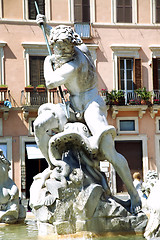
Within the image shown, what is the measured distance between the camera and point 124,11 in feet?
80.3

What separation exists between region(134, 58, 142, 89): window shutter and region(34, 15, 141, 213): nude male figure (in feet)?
59.5

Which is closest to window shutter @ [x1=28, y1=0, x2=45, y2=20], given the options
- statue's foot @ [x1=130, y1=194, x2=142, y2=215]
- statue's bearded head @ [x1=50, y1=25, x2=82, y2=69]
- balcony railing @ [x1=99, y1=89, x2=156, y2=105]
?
balcony railing @ [x1=99, y1=89, x2=156, y2=105]

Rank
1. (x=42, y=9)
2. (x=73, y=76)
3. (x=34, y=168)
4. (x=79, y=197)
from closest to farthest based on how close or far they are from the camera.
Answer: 1. (x=79, y=197)
2. (x=73, y=76)
3. (x=34, y=168)
4. (x=42, y=9)

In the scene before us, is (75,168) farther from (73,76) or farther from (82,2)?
(82,2)

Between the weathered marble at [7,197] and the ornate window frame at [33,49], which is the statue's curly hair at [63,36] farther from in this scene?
the ornate window frame at [33,49]

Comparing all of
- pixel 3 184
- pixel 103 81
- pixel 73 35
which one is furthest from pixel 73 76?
pixel 103 81

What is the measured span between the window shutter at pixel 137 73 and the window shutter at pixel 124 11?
1.92m

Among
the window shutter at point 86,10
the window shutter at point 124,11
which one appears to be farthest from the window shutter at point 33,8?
the window shutter at point 124,11

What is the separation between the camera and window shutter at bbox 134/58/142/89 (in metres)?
23.9

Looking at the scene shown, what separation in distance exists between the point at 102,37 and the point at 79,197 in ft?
64.6

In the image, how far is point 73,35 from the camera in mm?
5742

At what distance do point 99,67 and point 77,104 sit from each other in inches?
731

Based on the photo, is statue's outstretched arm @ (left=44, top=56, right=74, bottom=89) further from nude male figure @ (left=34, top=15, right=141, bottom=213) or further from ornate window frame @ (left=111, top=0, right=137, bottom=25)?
ornate window frame @ (left=111, top=0, right=137, bottom=25)

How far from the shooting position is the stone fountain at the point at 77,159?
523cm
